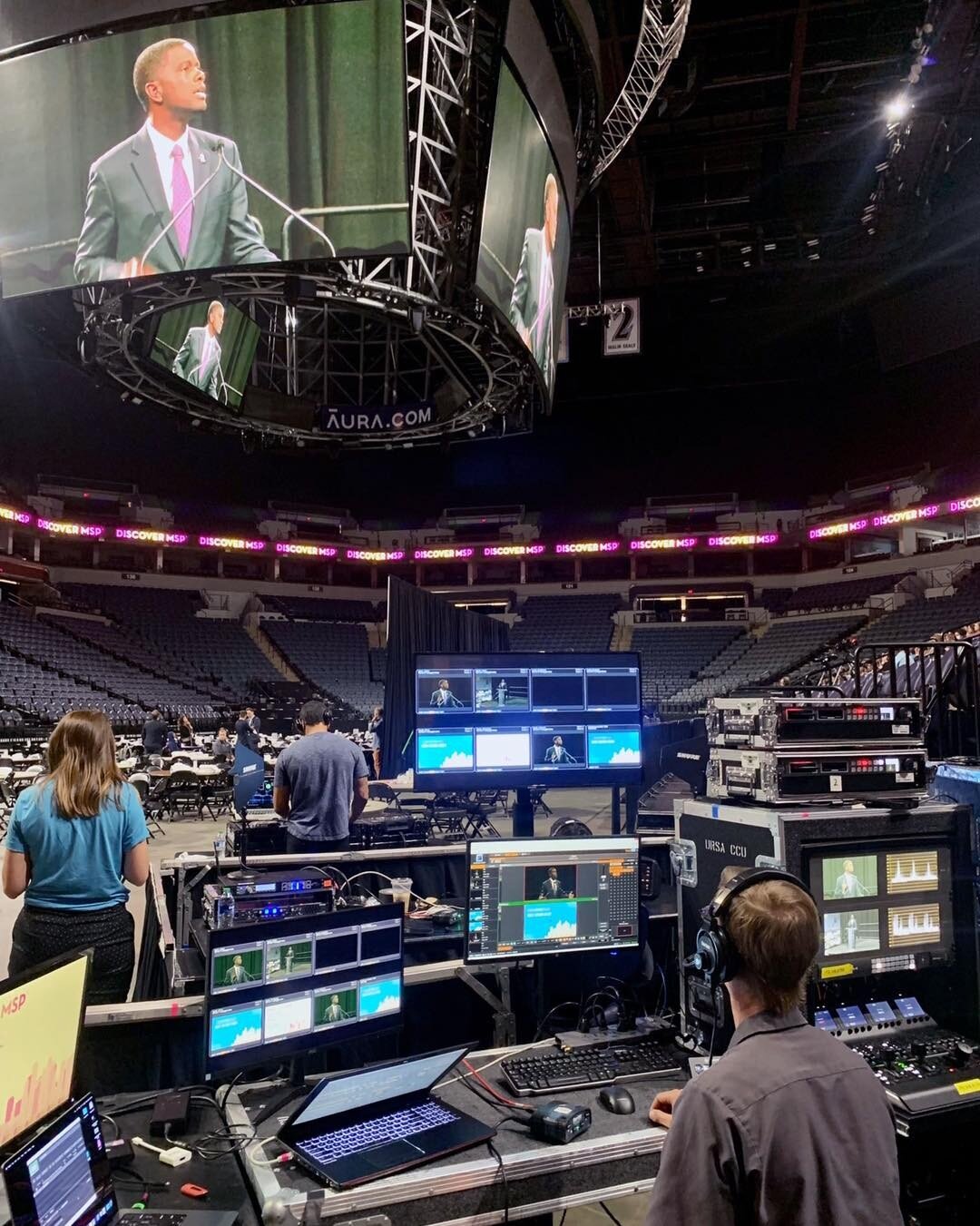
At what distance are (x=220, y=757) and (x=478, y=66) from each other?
895cm

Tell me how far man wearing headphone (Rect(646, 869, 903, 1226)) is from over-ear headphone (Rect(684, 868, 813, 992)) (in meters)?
0.04

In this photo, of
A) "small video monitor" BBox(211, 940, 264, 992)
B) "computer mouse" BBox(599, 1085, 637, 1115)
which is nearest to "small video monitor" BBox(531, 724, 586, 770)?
"computer mouse" BBox(599, 1085, 637, 1115)

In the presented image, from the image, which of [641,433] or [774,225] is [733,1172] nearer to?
[774,225]

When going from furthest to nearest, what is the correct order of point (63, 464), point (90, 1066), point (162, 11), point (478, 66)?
point (63, 464) → point (478, 66) → point (162, 11) → point (90, 1066)

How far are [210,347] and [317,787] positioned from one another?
579 centimetres

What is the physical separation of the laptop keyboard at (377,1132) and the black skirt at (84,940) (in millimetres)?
1327

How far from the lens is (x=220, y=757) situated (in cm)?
1137

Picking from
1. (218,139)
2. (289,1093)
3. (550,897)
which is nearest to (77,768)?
(289,1093)

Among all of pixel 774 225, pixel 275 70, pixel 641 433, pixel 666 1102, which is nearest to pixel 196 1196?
pixel 666 1102

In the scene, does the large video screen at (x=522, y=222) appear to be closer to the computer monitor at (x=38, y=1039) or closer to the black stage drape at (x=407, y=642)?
the black stage drape at (x=407, y=642)

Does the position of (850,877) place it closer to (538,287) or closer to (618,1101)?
(618,1101)

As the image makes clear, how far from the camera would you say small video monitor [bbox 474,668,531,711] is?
365cm

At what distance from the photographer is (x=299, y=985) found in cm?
196

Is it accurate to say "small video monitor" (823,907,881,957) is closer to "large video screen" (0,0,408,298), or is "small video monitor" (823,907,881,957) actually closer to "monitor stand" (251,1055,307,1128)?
"monitor stand" (251,1055,307,1128)
